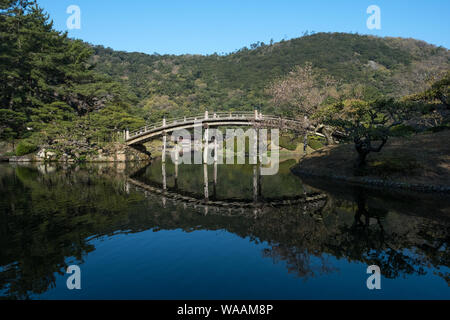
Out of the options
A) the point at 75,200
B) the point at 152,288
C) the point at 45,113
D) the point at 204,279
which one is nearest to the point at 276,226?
the point at 204,279

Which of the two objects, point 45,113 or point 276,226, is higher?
point 45,113

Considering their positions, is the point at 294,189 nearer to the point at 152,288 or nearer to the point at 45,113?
the point at 152,288

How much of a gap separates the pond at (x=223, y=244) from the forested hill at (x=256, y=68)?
55.8m

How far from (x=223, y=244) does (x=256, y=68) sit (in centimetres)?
12784

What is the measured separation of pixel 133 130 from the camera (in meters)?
41.5

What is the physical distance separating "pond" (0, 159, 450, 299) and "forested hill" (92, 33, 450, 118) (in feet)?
183

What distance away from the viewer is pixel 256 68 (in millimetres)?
129750

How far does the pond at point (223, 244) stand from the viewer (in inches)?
279

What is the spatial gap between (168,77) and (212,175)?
9566cm

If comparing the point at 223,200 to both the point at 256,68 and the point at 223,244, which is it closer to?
the point at 223,244

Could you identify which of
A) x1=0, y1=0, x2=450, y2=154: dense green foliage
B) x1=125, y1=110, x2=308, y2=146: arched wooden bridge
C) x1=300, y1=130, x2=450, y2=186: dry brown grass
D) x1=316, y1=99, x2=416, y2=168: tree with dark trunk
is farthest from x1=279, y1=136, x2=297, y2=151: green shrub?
x1=316, y1=99, x2=416, y2=168: tree with dark trunk

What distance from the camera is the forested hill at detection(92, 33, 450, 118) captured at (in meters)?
92.2

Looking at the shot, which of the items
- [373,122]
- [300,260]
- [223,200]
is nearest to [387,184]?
[373,122]

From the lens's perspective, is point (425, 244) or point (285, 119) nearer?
point (425, 244)
